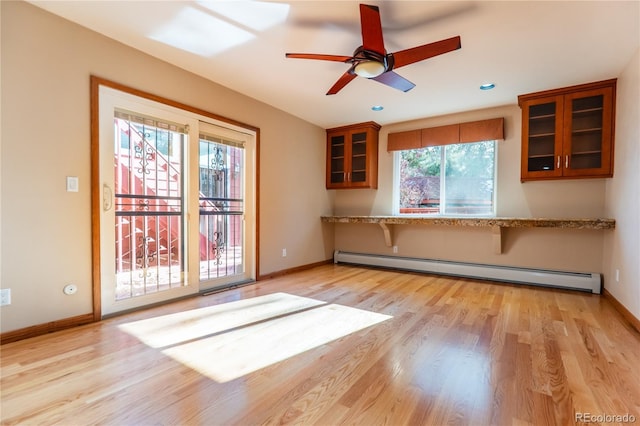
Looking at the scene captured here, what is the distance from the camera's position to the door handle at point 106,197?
2621mm

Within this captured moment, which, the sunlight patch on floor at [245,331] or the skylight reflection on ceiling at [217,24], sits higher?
the skylight reflection on ceiling at [217,24]

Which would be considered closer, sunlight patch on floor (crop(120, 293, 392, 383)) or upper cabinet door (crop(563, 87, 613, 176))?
sunlight patch on floor (crop(120, 293, 392, 383))

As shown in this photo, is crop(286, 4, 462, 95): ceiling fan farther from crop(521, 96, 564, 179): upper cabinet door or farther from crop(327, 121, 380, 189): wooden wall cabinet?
crop(327, 121, 380, 189): wooden wall cabinet

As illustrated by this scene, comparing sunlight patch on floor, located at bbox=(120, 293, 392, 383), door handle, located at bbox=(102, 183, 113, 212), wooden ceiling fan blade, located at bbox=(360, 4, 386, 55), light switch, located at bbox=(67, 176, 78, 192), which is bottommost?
sunlight patch on floor, located at bbox=(120, 293, 392, 383)

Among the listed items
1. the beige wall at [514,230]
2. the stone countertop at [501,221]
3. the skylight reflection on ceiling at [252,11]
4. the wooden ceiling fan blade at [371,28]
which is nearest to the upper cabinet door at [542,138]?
the beige wall at [514,230]

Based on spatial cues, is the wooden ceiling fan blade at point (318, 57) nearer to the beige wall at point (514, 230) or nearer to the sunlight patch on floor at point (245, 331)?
the sunlight patch on floor at point (245, 331)

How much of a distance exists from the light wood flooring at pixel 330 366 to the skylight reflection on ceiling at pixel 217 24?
2489 millimetres

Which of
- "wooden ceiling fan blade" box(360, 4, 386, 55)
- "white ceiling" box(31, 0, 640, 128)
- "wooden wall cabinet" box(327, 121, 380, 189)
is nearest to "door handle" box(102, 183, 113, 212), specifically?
"white ceiling" box(31, 0, 640, 128)

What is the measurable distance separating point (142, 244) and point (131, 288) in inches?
17.1

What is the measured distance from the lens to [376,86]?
3529mm

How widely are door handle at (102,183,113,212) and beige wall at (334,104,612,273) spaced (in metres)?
3.95

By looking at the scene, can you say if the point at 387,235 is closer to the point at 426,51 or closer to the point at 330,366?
the point at 426,51

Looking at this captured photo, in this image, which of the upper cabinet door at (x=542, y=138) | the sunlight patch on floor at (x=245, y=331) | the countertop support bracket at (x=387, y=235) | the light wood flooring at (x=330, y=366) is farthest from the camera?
the countertop support bracket at (x=387, y=235)

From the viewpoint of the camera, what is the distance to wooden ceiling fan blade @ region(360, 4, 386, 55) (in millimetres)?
1923
